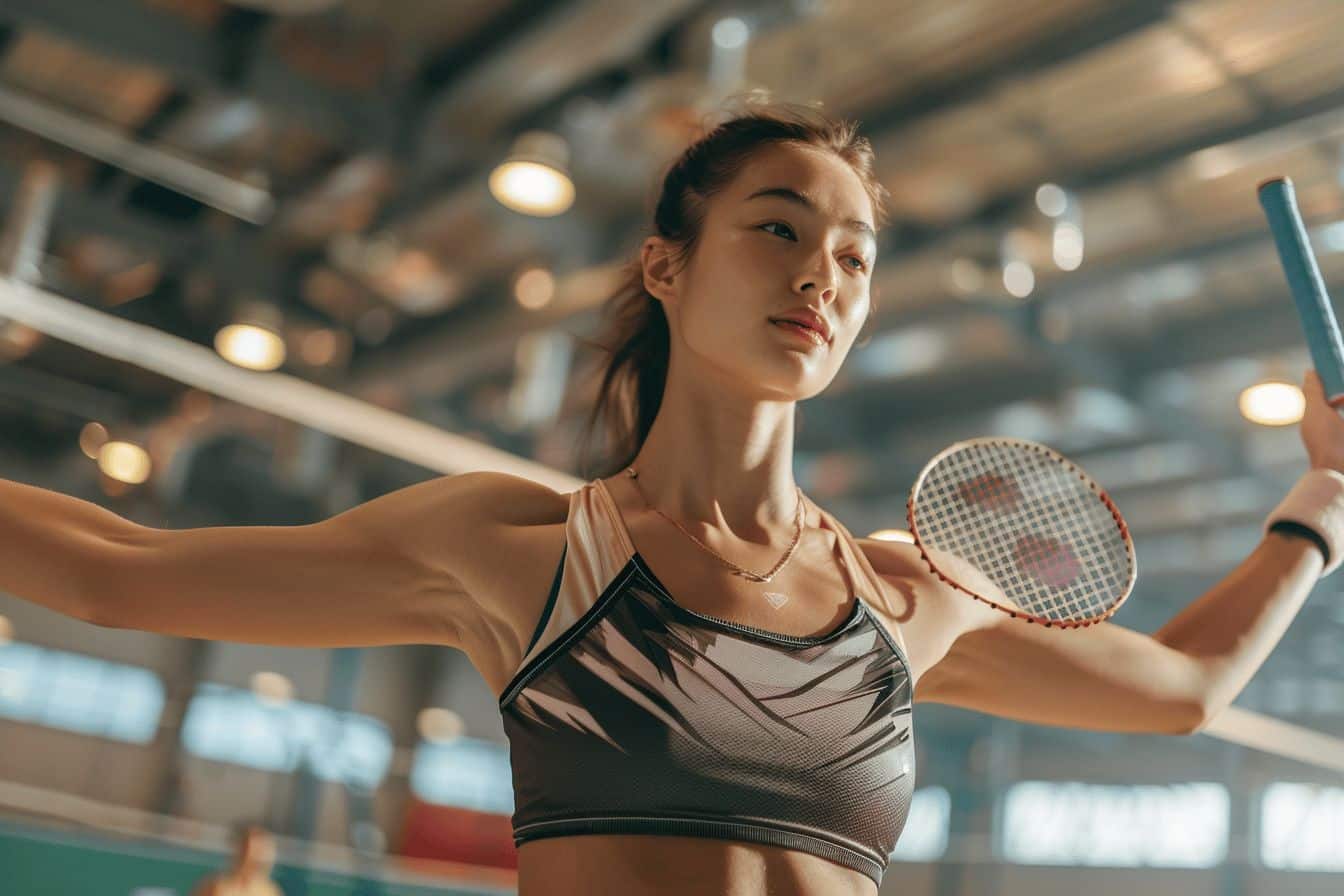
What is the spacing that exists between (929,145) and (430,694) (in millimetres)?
4867

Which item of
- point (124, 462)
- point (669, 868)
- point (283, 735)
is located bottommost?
point (669, 868)

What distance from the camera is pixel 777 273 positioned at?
1.11 metres

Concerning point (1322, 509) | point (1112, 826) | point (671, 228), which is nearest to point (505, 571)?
point (671, 228)

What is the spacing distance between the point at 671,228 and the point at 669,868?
0.63 metres

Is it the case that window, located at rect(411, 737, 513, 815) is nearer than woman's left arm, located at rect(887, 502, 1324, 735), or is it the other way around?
woman's left arm, located at rect(887, 502, 1324, 735)

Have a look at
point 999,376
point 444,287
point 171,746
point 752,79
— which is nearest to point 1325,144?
point 752,79

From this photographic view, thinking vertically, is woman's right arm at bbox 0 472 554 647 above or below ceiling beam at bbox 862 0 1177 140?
below

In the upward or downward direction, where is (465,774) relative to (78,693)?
upward

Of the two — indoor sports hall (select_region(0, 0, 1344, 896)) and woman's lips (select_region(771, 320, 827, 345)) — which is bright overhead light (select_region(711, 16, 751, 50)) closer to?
indoor sports hall (select_region(0, 0, 1344, 896))

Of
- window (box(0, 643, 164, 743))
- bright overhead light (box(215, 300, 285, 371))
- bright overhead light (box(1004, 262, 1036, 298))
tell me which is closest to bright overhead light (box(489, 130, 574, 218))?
bright overhead light (box(215, 300, 285, 371))

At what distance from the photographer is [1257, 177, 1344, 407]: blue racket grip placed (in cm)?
Answer: 137

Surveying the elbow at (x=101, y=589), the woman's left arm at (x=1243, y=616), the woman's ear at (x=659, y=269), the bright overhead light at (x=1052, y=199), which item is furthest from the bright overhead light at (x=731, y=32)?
the elbow at (x=101, y=589)

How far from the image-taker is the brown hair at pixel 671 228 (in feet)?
4.10

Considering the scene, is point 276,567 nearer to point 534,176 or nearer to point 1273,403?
point 534,176
